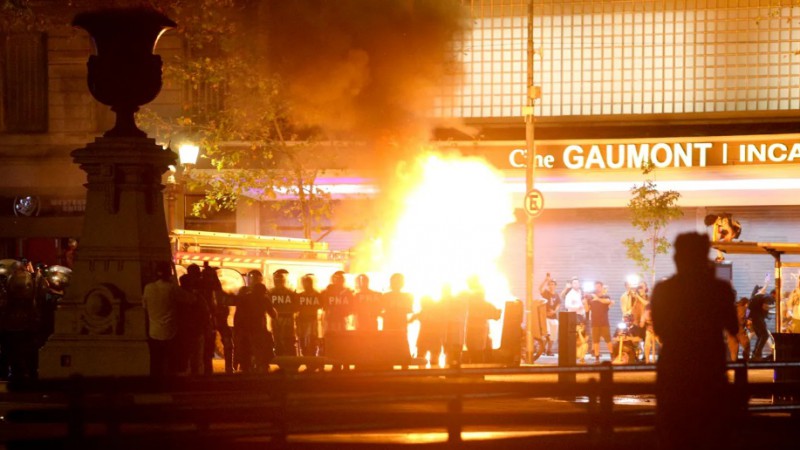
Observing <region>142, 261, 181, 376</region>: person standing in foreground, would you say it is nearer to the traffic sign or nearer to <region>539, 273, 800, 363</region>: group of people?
<region>539, 273, 800, 363</region>: group of people

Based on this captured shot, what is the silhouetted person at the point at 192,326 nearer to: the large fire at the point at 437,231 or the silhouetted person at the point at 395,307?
the silhouetted person at the point at 395,307

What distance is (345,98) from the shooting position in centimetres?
2002

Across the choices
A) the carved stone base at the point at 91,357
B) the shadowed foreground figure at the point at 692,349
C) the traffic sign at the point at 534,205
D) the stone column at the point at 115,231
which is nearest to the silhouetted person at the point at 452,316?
the stone column at the point at 115,231

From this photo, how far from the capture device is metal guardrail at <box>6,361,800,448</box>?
772 cm

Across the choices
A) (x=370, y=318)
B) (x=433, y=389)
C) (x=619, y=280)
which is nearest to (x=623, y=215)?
(x=619, y=280)

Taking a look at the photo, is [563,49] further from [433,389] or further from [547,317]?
[433,389]

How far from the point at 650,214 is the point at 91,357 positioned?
12831 mm

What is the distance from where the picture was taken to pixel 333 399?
8492 millimetres

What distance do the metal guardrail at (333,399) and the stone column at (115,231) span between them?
11.5ft

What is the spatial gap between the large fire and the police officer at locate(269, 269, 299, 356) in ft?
13.6

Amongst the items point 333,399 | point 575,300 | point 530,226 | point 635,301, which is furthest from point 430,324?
point 575,300

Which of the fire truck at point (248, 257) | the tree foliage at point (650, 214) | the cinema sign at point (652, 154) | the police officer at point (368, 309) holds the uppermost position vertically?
the cinema sign at point (652, 154)

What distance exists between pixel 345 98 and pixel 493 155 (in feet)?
17.4

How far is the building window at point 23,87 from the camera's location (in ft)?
88.8
